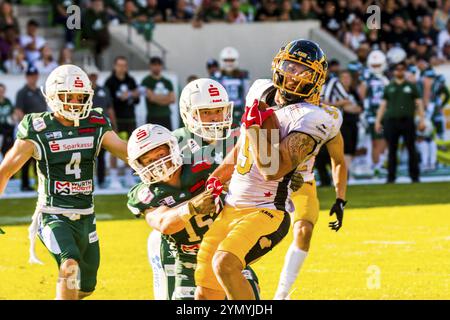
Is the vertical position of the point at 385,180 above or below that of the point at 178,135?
below

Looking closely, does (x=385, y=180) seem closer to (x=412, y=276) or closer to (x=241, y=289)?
(x=412, y=276)

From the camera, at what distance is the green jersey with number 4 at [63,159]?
7184 mm

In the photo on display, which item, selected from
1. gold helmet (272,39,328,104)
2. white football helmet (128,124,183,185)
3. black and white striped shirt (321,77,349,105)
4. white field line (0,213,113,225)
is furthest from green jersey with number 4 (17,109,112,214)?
black and white striped shirt (321,77,349,105)

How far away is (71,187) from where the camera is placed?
7211 mm

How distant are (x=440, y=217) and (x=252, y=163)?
655 centimetres

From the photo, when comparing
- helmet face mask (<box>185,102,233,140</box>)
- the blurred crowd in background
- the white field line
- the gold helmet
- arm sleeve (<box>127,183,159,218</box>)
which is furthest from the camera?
the blurred crowd in background

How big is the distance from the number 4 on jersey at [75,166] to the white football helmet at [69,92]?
0.69 feet

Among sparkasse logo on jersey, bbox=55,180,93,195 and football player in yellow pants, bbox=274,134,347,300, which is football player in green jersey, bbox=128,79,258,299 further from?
football player in yellow pants, bbox=274,134,347,300

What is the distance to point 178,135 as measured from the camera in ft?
22.7

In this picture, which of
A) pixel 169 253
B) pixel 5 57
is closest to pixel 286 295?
pixel 169 253

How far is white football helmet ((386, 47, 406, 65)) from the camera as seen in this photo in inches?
734

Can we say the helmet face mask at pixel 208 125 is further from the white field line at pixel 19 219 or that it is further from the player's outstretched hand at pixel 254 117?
the white field line at pixel 19 219

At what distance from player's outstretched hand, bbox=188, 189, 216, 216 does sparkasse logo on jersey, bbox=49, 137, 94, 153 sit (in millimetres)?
1695
